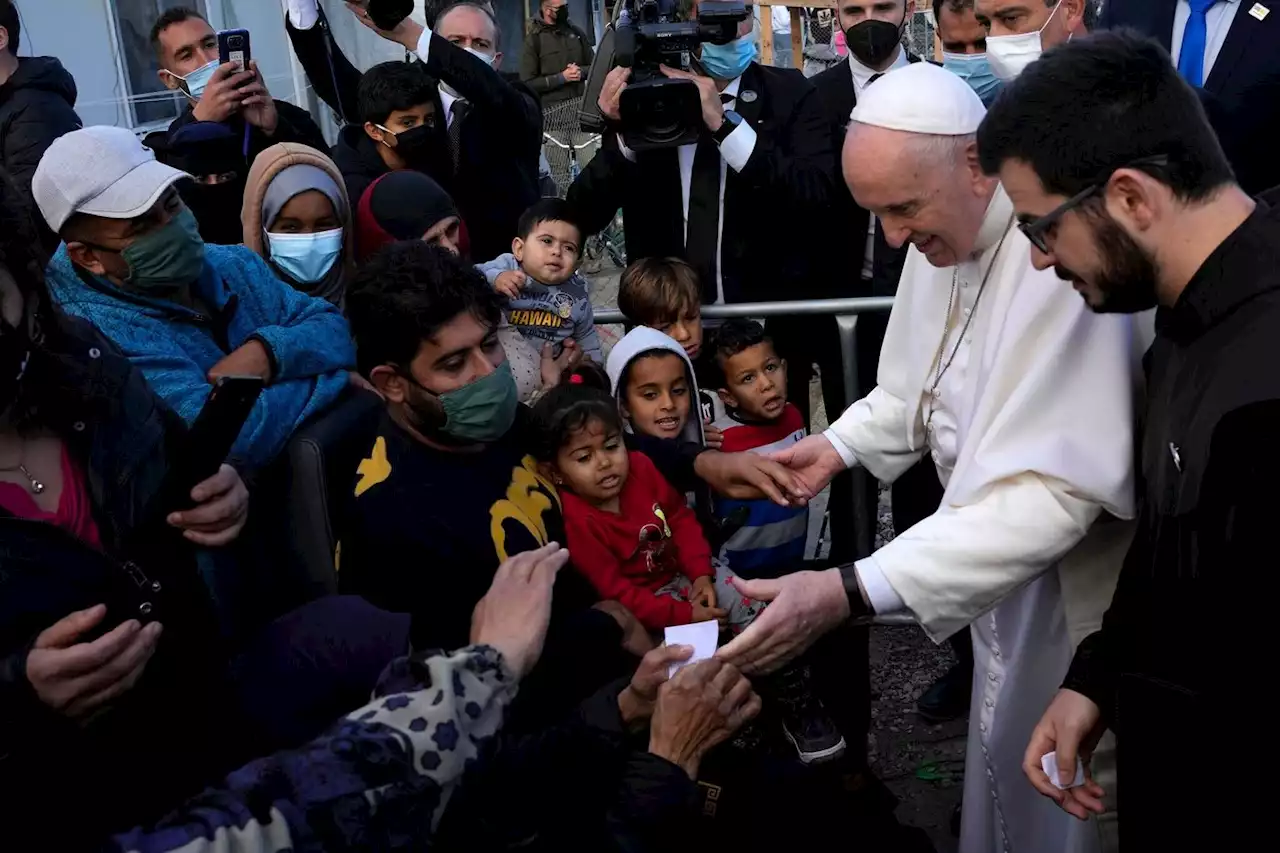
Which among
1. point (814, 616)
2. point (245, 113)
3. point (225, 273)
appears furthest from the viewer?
point (245, 113)

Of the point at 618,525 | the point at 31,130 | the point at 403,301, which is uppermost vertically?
the point at 31,130

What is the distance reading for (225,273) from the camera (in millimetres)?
3270

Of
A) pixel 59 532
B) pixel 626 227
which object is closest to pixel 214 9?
pixel 626 227

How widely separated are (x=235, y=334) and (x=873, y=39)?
8.52ft

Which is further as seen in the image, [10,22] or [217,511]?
[10,22]

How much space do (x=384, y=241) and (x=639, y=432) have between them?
3.71ft

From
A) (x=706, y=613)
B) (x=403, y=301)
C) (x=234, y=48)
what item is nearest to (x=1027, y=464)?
(x=706, y=613)

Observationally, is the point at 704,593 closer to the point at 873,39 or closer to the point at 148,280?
the point at 148,280

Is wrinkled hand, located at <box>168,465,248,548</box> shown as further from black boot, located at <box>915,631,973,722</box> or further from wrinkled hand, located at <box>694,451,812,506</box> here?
black boot, located at <box>915,631,973,722</box>

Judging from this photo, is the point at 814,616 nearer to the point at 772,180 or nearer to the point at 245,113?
the point at 772,180

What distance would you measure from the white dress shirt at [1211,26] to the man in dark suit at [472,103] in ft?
8.36

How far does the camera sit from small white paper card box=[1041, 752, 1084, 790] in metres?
2.16

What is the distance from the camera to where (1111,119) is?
1852 millimetres

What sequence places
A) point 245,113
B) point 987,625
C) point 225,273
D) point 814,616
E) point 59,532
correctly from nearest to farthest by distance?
point 59,532, point 814,616, point 987,625, point 225,273, point 245,113
